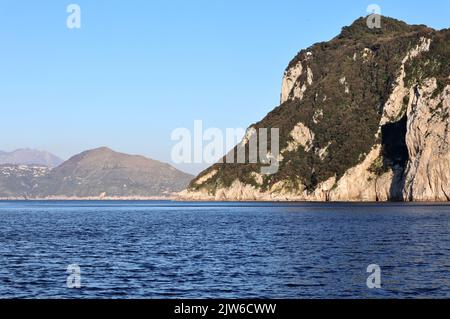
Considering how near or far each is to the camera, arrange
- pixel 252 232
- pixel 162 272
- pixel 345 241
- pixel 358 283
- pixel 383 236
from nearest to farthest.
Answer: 1. pixel 358 283
2. pixel 162 272
3. pixel 345 241
4. pixel 383 236
5. pixel 252 232

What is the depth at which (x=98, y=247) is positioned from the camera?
254 feet

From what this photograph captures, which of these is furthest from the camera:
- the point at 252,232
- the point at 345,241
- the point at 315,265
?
the point at 252,232

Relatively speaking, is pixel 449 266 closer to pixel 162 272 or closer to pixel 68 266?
pixel 162 272

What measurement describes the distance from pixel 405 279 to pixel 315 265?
435 inches

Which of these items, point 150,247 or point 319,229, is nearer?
point 150,247

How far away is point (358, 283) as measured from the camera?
151ft

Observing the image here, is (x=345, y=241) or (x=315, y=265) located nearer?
(x=315, y=265)
